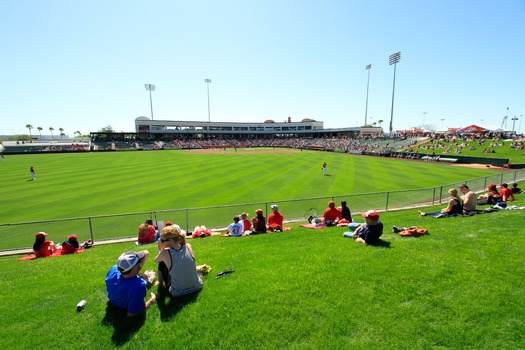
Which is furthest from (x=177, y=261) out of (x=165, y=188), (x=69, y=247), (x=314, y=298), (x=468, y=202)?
(x=165, y=188)

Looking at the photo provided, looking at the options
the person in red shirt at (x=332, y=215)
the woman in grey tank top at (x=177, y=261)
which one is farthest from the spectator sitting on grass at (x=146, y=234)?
the person in red shirt at (x=332, y=215)

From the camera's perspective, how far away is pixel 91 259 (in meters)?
7.92

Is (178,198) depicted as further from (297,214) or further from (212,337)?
(212,337)

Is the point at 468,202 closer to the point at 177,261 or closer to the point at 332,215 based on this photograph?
the point at 332,215

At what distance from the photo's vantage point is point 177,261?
15.5 ft

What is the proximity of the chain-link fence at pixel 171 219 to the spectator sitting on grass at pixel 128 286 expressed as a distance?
662 cm

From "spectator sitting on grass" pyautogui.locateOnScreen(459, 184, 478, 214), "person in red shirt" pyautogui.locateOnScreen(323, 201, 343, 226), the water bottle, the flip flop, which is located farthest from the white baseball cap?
"spectator sitting on grass" pyautogui.locateOnScreen(459, 184, 478, 214)

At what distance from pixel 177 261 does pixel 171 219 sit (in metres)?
10.5

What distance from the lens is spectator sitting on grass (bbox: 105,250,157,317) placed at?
4.26m

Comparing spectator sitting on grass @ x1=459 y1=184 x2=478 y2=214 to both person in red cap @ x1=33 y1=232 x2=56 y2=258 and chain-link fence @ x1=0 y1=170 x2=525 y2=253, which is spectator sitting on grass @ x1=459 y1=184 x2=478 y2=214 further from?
person in red cap @ x1=33 y1=232 x2=56 y2=258

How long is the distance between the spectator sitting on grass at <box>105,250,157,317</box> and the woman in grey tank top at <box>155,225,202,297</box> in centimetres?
46

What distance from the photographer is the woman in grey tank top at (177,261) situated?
185 inches

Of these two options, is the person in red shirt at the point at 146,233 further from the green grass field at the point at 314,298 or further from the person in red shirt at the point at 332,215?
the person in red shirt at the point at 332,215

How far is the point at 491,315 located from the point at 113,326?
584 cm
